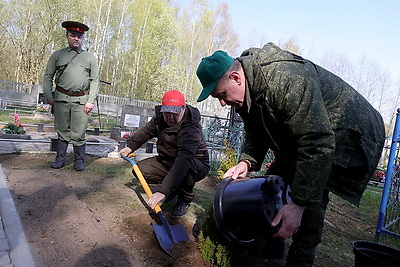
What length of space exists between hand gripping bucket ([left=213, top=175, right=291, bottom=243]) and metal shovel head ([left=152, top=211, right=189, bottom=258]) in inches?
26.2

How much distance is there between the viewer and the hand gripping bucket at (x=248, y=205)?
1775 millimetres

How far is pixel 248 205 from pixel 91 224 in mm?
1444

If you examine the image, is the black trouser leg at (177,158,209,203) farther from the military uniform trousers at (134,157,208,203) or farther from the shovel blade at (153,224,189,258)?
the shovel blade at (153,224,189,258)

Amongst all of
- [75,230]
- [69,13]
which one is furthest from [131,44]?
[75,230]

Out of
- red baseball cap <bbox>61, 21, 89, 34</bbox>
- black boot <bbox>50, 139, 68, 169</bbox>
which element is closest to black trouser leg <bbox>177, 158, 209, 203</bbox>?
black boot <bbox>50, 139, 68, 169</bbox>

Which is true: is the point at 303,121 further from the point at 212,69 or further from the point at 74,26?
the point at 74,26

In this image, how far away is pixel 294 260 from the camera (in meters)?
1.95

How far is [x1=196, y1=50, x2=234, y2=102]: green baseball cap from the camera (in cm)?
168

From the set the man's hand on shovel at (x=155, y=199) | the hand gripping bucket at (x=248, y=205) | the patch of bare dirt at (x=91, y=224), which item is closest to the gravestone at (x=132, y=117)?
the patch of bare dirt at (x=91, y=224)

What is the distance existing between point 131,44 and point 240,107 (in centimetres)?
3182

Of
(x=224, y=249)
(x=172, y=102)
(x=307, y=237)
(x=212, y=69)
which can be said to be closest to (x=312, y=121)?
(x=212, y=69)

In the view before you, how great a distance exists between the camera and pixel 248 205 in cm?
180

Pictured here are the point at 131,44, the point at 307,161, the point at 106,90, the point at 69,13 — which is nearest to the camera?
the point at 307,161

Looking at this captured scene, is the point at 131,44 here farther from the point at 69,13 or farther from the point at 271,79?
the point at 271,79
